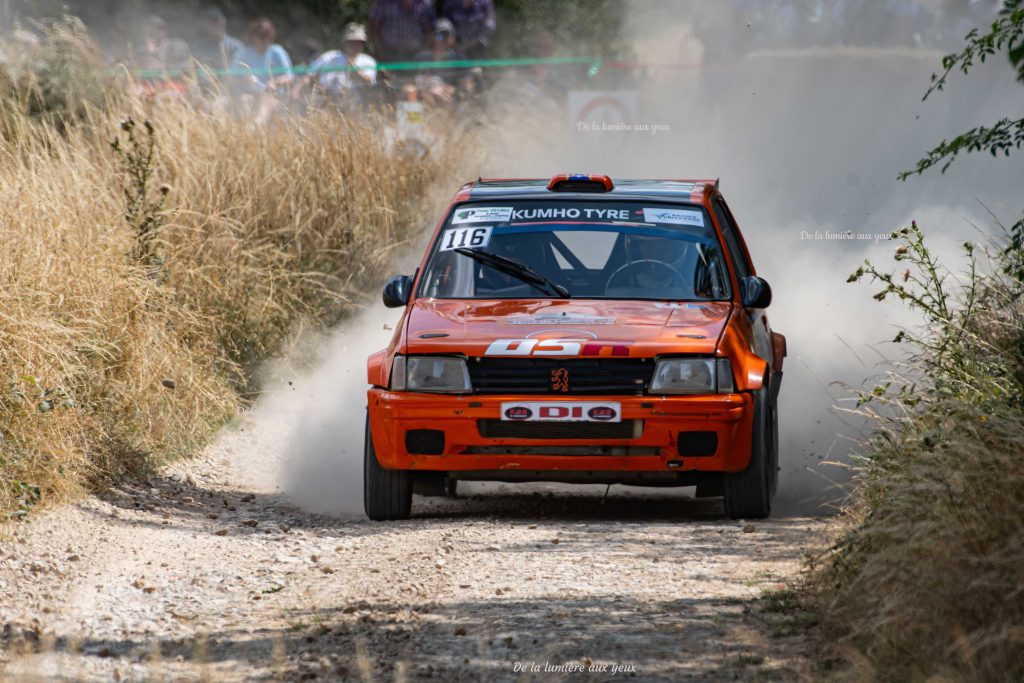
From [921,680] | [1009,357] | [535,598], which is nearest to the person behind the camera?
[921,680]

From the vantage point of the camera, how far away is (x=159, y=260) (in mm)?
11078

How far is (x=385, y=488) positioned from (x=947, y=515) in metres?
3.37

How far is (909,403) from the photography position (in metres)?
6.95

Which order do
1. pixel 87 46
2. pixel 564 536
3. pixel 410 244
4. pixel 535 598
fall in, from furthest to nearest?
pixel 87 46 → pixel 410 244 → pixel 564 536 → pixel 535 598

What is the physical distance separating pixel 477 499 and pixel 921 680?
4942 mm

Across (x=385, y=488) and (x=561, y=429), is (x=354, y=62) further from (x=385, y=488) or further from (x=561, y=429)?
(x=561, y=429)

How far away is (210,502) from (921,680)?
5.41 m

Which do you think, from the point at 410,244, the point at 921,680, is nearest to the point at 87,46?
the point at 410,244

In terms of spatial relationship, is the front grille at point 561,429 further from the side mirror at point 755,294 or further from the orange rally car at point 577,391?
the side mirror at point 755,294

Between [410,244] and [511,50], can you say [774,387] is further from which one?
[511,50]

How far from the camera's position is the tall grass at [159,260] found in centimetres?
850

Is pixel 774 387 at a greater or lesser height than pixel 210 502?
greater

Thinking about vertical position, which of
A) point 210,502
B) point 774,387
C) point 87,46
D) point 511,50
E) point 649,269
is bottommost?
point 210,502

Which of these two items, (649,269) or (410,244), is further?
(410,244)
